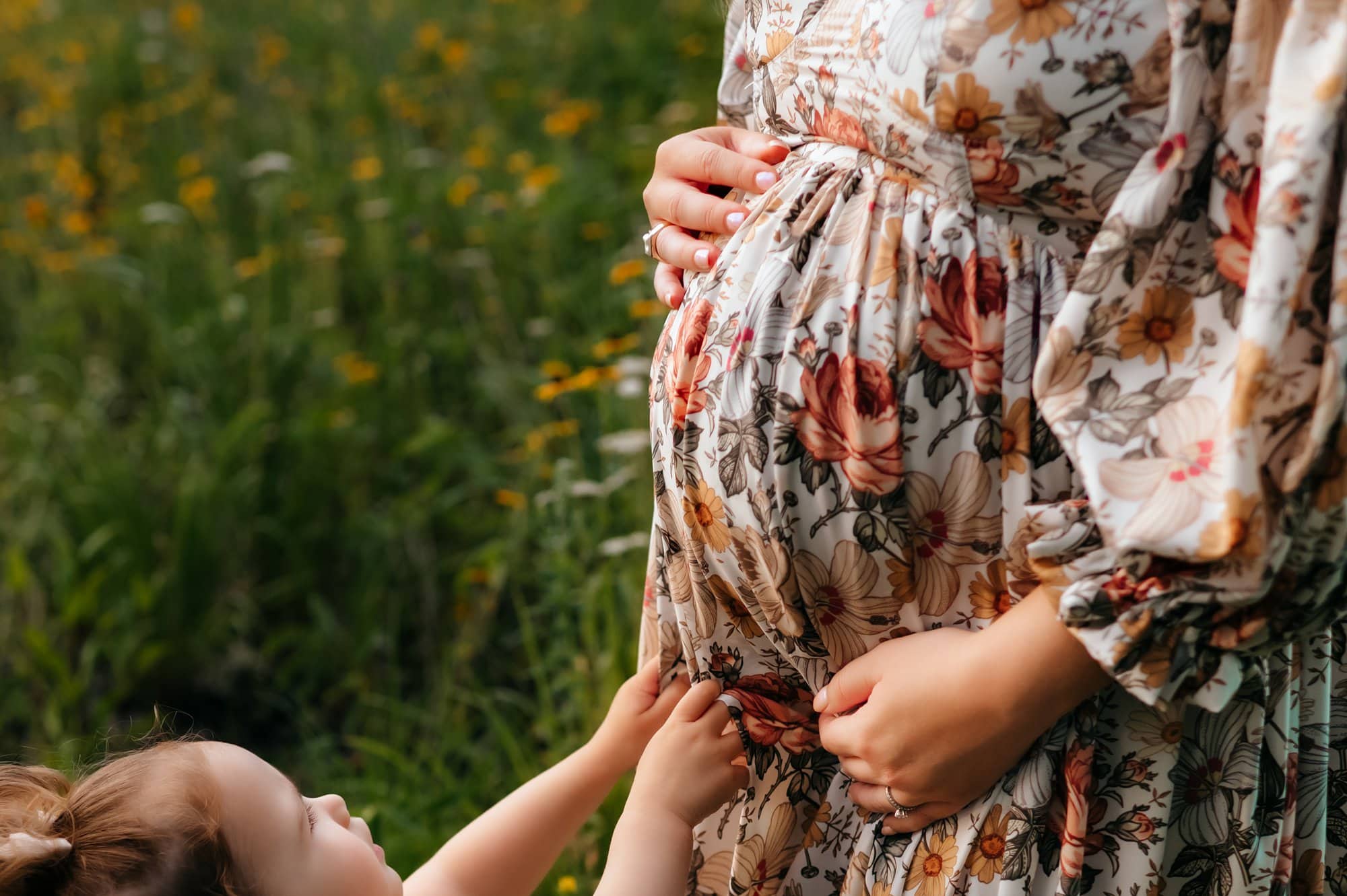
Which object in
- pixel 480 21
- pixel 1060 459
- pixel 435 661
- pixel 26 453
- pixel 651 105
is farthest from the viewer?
pixel 480 21

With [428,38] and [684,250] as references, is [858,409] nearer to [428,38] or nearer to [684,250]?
[684,250]

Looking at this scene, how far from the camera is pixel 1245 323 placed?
71cm

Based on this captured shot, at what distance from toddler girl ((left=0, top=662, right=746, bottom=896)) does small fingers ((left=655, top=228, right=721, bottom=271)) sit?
1.21ft

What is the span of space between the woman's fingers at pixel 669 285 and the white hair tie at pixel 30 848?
A: 0.68 m

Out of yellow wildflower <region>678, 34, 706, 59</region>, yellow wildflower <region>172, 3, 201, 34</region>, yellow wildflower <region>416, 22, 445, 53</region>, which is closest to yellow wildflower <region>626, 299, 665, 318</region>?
yellow wildflower <region>678, 34, 706, 59</region>

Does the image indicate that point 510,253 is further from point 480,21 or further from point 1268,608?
point 1268,608

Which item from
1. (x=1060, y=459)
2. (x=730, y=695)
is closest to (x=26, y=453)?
(x=730, y=695)

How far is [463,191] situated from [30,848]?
2.39 meters

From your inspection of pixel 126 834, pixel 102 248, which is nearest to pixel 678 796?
pixel 126 834

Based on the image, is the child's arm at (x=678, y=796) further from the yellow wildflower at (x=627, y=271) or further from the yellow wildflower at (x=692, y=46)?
the yellow wildflower at (x=692, y=46)

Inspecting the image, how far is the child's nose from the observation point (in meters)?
1.15

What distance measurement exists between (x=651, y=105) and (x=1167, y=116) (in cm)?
330

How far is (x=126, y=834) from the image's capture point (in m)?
1.01

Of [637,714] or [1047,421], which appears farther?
[637,714]
